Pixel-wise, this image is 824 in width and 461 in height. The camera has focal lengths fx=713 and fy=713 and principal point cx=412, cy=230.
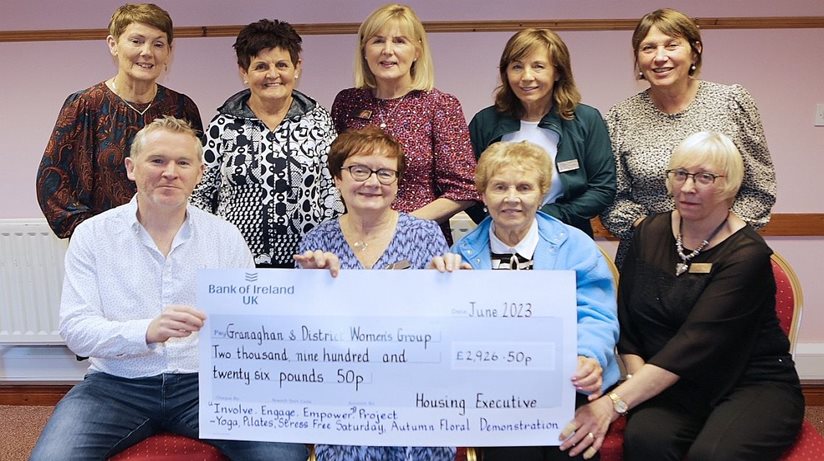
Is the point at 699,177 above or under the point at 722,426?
above

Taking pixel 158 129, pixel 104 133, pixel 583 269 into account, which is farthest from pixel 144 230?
pixel 583 269

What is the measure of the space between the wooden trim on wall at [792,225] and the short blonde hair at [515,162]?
165 centimetres

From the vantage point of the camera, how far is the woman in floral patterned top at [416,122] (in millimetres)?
2555

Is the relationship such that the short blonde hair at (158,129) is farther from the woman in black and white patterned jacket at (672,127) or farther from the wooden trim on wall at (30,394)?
the wooden trim on wall at (30,394)

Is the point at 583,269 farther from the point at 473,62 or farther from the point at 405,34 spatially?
the point at 473,62

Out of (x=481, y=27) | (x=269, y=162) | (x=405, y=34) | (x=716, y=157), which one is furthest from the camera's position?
(x=481, y=27)

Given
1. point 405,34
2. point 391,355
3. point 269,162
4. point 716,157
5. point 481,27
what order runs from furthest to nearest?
point 481,27, point 405,34, point 269,162, point 716,157, point 391,355

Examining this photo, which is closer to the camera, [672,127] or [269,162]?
[269,162]

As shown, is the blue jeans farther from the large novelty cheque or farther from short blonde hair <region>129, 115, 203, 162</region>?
short blonde hair <region>129, 115, 203, 162</region>

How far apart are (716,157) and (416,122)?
1.01m

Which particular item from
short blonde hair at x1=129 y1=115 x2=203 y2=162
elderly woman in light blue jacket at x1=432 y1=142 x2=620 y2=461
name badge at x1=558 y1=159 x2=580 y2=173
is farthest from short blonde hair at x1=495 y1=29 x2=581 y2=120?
short blonde hair at x1=129 y1=115 x2=203 y2=162

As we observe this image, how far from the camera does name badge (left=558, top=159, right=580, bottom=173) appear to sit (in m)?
2.60

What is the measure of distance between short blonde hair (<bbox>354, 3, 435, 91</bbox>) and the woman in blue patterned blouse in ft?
1.84

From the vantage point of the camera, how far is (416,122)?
2.57m
